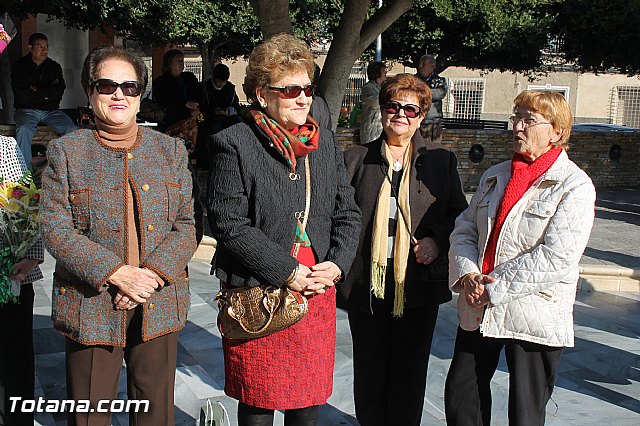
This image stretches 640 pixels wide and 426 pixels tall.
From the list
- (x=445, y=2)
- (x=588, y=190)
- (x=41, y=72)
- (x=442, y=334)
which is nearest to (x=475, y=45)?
(x=445, y=2)

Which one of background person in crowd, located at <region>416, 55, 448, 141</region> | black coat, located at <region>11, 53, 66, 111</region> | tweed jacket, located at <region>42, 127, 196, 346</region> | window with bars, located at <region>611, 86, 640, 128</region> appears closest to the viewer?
tweed jacket, located at <region>42, 127, 196, 346</region>

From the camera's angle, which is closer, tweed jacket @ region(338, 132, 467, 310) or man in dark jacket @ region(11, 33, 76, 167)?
tweed jacket @ region(338, 132, 467, 310)

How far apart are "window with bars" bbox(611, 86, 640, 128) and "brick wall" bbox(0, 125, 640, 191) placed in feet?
82.6

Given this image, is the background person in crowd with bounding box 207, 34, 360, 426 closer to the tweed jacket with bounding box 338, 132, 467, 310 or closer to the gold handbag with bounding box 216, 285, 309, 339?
the gold handbag with bounding box 216, 285, 309, 339

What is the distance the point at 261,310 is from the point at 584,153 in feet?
45.2

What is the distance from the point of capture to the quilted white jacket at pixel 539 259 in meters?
3.16

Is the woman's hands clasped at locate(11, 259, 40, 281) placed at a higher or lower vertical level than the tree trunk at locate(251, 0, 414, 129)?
lower

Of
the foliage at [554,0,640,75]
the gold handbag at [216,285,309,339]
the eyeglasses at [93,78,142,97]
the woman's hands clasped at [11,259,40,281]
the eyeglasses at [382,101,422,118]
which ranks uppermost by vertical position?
the foliage at [554,0,640,75]

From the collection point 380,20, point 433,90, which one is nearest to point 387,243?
point 380,20

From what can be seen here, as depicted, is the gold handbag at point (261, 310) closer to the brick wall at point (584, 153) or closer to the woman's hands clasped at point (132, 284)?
the woman's hands clasped at point (132, 284)

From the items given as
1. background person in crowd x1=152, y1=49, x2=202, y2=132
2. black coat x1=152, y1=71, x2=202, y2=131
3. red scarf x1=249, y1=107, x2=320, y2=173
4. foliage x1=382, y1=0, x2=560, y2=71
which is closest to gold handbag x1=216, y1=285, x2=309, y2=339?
red scarf x1=249, y1=107, x2=320, y2=173

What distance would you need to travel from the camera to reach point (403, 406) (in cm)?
364

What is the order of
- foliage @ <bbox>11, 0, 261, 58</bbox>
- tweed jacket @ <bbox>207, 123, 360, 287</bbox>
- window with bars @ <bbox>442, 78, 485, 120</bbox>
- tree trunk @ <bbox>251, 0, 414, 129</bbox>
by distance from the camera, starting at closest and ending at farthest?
tweed jacket @ <bbox>207, 123, 360, 287</bbox> < tree trunk @ <bbox>251, 0, 414, 129</bbox> < foliage @ <bbox>11, 0, 261, 58</bbox> < window with bars @ <bbox>442, 78, 485, 120</bbox>

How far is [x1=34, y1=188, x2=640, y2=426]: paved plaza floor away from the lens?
4434 millimetres
